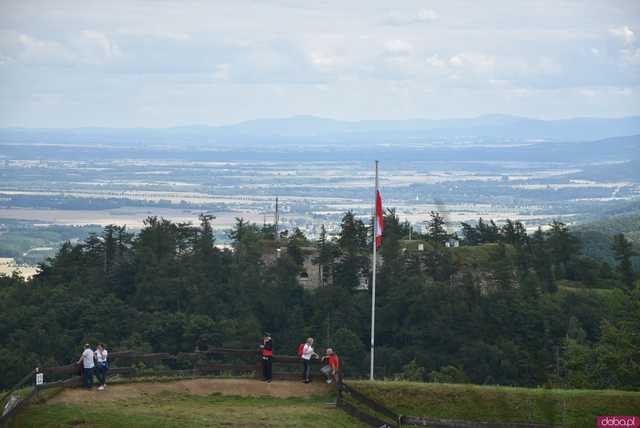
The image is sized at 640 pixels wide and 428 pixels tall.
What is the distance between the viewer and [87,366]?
25.5 metres

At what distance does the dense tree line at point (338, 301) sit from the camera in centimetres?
6231

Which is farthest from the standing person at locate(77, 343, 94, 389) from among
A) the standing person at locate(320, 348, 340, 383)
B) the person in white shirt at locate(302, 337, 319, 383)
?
the standing person at locate(320, 348, 340, 383)

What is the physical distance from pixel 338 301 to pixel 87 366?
45364 millimetres

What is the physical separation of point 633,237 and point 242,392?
119 meters

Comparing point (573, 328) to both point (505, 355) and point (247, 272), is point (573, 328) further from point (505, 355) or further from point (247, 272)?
point (247, 272)

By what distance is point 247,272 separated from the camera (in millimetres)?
73562

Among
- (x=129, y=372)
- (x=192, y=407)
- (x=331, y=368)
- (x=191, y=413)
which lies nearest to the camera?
(x=191, y=413)

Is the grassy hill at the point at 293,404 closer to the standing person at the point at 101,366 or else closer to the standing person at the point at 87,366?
the standing person at the point at 101,366

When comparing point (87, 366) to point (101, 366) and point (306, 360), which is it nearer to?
point (101, 366)

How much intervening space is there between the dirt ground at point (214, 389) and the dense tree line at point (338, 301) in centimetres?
2833

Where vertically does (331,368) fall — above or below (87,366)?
below

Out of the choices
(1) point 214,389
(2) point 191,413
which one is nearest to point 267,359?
(1) point 214,389

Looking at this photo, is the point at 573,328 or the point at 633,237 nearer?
the point at 573,328

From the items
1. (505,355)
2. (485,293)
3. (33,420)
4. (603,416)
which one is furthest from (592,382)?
(485,293)
